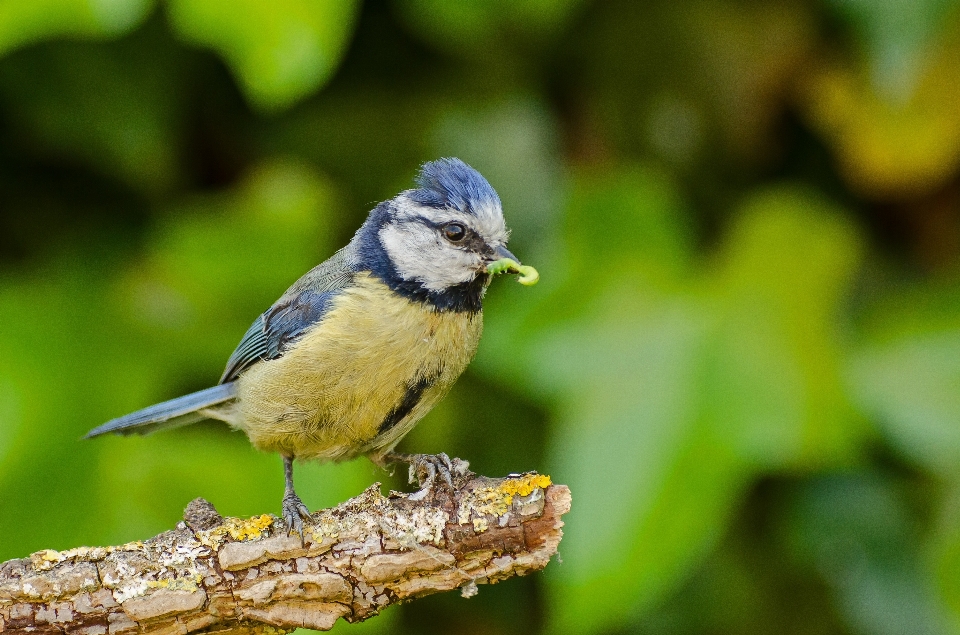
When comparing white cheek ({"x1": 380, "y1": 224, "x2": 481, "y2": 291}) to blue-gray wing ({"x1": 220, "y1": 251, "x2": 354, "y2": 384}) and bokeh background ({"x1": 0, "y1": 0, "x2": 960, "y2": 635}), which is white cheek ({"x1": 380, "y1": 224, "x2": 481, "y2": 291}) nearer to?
blue-gray wing ({"x1": 220, "y1": 251, "x2": 354, "y2": 384})

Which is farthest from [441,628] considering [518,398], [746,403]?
→ [746,403]

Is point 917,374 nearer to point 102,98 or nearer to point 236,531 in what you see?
point 236,531

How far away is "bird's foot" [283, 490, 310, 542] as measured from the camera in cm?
208

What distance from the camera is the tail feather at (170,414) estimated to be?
109 inches

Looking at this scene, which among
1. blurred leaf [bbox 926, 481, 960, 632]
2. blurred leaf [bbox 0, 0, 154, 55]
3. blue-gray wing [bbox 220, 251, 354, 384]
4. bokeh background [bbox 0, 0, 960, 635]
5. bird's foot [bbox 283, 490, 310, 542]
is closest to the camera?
bird's foot [bbox 283, 490, 310, 542]

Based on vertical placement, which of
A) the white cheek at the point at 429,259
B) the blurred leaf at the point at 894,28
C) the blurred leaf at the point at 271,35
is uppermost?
the blurred leaf at the point at 271,35

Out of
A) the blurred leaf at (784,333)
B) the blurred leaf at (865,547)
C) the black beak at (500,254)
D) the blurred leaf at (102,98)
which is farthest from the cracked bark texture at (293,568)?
the blurred leaf at (865,547)

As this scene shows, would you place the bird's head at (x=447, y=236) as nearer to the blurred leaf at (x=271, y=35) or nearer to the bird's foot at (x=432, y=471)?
the bird's foot at (x=432, y=471)

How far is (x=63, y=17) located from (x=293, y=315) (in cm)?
100

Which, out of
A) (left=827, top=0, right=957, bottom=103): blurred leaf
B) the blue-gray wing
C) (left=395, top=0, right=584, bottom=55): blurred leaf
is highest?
(left=395, top=0, right=584, bottom=55): blurred leaf

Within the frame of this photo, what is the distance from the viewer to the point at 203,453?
3254mm

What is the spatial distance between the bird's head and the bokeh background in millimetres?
620

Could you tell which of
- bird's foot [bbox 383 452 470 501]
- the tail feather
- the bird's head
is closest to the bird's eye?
the bird's head

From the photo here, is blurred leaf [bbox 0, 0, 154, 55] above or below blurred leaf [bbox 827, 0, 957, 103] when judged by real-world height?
above
